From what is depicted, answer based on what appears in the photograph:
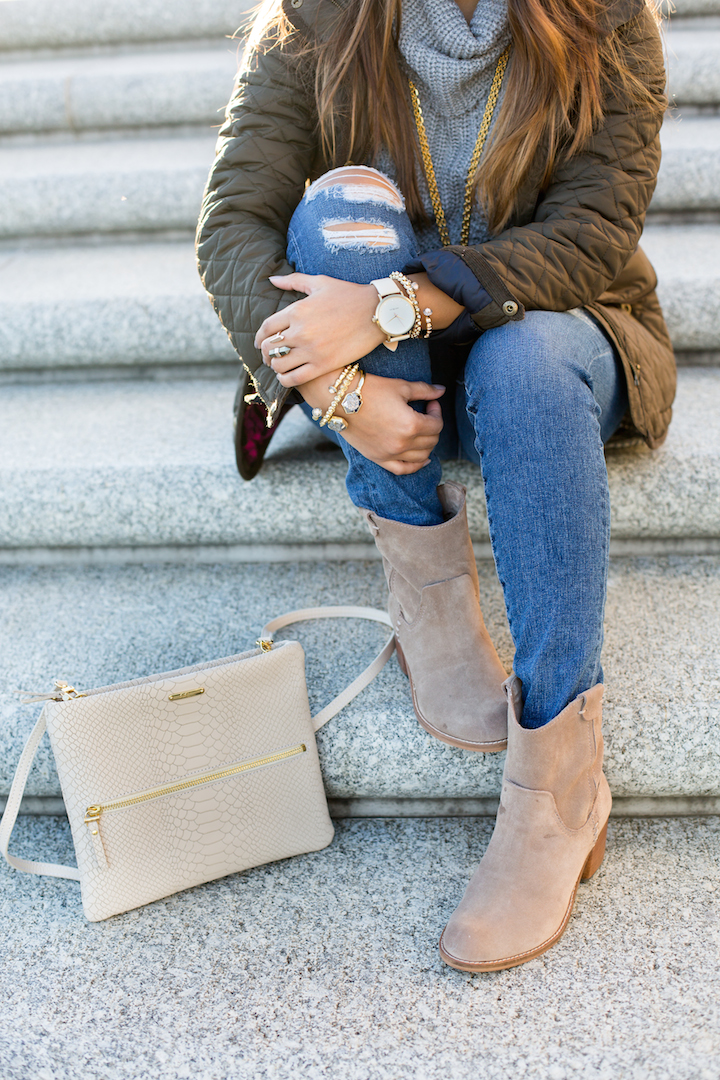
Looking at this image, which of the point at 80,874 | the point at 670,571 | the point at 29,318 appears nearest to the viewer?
the point at 80,874

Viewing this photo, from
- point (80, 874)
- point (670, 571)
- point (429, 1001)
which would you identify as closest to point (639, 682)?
point (670, 571)

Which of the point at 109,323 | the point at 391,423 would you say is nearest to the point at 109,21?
the point at 109,323

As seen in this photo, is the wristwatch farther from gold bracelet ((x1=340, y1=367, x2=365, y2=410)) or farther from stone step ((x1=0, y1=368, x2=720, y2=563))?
stone step ((x1=0, y1=368, x2=720, y2=563))

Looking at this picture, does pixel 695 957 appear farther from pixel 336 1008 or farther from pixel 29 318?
pixel 29 318

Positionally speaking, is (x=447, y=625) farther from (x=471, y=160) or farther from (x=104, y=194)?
(x=104, y=194)

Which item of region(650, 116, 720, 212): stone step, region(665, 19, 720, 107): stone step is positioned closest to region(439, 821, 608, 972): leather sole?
region(650, 116, 720, 212): stone step

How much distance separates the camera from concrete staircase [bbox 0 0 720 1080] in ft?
3.10

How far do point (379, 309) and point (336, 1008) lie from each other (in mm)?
847

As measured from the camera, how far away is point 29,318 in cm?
174

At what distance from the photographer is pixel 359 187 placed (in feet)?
3.44

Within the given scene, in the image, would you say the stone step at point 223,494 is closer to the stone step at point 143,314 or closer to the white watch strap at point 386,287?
the stone step at point 143,314

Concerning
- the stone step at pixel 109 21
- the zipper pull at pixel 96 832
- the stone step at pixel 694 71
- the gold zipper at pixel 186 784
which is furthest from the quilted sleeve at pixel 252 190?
the stone step at pixel 109 21

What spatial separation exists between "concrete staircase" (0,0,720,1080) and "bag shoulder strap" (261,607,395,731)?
2cm

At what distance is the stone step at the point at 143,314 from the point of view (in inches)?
63.6
